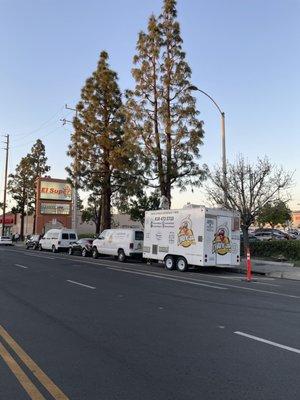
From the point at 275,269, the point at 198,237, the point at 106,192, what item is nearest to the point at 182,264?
the point at 198,237

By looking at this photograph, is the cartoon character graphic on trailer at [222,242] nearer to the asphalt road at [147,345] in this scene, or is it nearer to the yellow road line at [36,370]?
the asphalt road at [147,345]

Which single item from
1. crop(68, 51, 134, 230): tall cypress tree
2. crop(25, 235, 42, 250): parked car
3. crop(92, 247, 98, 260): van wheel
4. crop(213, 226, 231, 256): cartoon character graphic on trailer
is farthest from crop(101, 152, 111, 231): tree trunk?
crop(213, 226, 231, 256): cartoon character graphic on trailer

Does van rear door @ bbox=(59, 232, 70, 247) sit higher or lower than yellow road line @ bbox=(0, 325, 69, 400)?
higher

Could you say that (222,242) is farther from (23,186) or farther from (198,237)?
(23,186)

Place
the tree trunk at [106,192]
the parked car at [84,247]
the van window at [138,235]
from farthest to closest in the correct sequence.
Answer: the tree trunk at [106,192] < the parked car at [84,247] < the van window at [138,235]

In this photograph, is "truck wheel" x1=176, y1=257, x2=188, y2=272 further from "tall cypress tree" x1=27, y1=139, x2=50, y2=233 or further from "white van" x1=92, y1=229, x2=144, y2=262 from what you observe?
"tall cypress tree" x1=27, y1=139, x2=50, y2=233

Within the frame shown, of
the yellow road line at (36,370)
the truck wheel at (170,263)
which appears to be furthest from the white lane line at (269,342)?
the truck wheel at (170,263)

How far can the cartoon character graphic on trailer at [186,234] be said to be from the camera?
23217mm

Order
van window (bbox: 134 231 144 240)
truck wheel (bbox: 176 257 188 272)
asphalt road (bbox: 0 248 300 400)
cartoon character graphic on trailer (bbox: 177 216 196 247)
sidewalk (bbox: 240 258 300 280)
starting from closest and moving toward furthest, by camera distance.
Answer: asphalt road (bbox: 0 248 300 400) → sidewalk (bbox: 240 258 300 280) → cartoon character graphic on trailer (bbox: 177 216 196 247) → truck wheel (bbox: 176 257 188 272) → van window (bbox: 134 231 144 240)

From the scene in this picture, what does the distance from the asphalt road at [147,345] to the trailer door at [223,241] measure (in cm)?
867

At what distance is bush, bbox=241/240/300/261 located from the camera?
1089 inches

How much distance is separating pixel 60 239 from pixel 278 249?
790 inches

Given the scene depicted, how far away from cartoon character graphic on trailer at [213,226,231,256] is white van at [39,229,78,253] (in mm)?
21045

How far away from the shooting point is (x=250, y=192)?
96.4 ft
